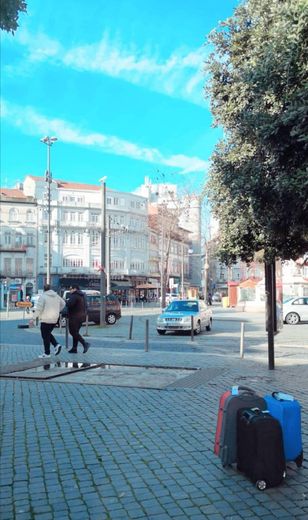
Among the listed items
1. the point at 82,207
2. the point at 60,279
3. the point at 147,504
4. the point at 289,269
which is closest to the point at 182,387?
the point at 147,504

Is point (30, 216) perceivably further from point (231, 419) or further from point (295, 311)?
point (231, 419)

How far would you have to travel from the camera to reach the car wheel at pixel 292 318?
28.0m

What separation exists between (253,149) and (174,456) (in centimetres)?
483

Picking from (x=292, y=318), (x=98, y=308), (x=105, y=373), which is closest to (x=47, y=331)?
(x=105, y=373)

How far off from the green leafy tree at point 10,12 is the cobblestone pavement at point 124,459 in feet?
12.8

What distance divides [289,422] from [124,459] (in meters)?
1.61

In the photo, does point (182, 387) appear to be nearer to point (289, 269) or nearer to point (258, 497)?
point (258, 497)

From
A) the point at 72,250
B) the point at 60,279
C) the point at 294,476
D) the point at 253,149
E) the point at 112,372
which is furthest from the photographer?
the point at 72,250

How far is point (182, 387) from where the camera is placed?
8594 mm

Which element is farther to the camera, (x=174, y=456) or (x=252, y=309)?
(x=252, y=309)

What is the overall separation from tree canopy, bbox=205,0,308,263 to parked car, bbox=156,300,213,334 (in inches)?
421

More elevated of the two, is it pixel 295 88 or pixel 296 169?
pixel 295 88

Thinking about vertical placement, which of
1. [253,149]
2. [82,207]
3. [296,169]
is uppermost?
[82,207]

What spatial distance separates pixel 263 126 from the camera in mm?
5883
